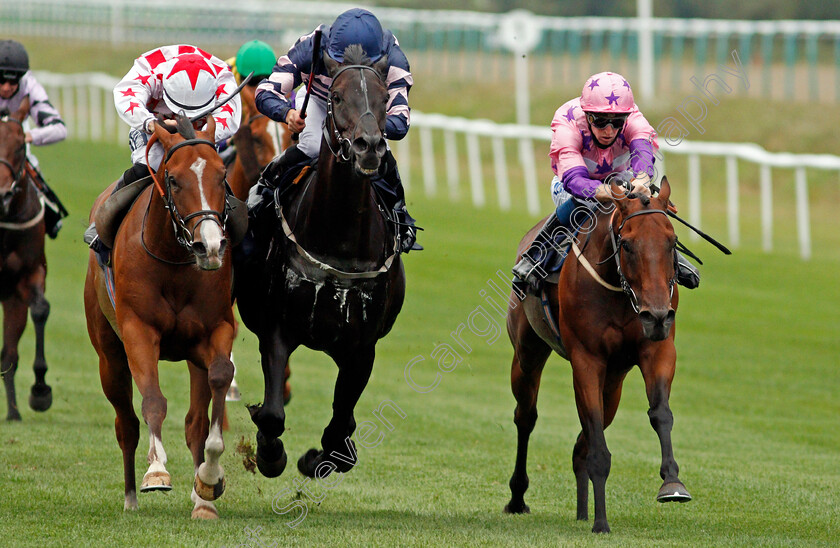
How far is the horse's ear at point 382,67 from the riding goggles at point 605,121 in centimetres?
124

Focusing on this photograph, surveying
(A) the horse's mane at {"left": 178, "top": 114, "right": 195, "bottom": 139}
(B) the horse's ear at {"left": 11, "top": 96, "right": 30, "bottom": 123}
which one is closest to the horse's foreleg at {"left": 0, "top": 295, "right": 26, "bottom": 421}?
(B) the horse's ear at {"left": 11, "top": 96, "right": 30, "bottom": 123}

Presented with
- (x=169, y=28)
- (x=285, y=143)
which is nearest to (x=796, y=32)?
(x=169, y=28)

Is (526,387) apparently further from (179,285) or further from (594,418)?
(179,285)

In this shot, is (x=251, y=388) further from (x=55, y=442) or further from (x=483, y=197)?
(x=483, y=197)

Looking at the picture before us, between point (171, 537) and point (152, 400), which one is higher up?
point (152, 400)

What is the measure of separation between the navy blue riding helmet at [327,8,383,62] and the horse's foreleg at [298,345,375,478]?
1600 mm

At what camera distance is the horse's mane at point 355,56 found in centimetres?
626

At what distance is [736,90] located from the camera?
104ft

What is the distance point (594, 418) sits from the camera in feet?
21.8

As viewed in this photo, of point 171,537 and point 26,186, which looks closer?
point 171,537

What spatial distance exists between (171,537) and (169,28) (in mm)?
38520

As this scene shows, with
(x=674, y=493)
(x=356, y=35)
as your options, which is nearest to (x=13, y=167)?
(x=356, y=35)

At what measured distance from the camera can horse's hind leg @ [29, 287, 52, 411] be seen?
33.0 ft

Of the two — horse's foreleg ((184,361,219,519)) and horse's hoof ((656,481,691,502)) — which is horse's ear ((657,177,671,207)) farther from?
horse's foreleg ((184,361,219,519))
